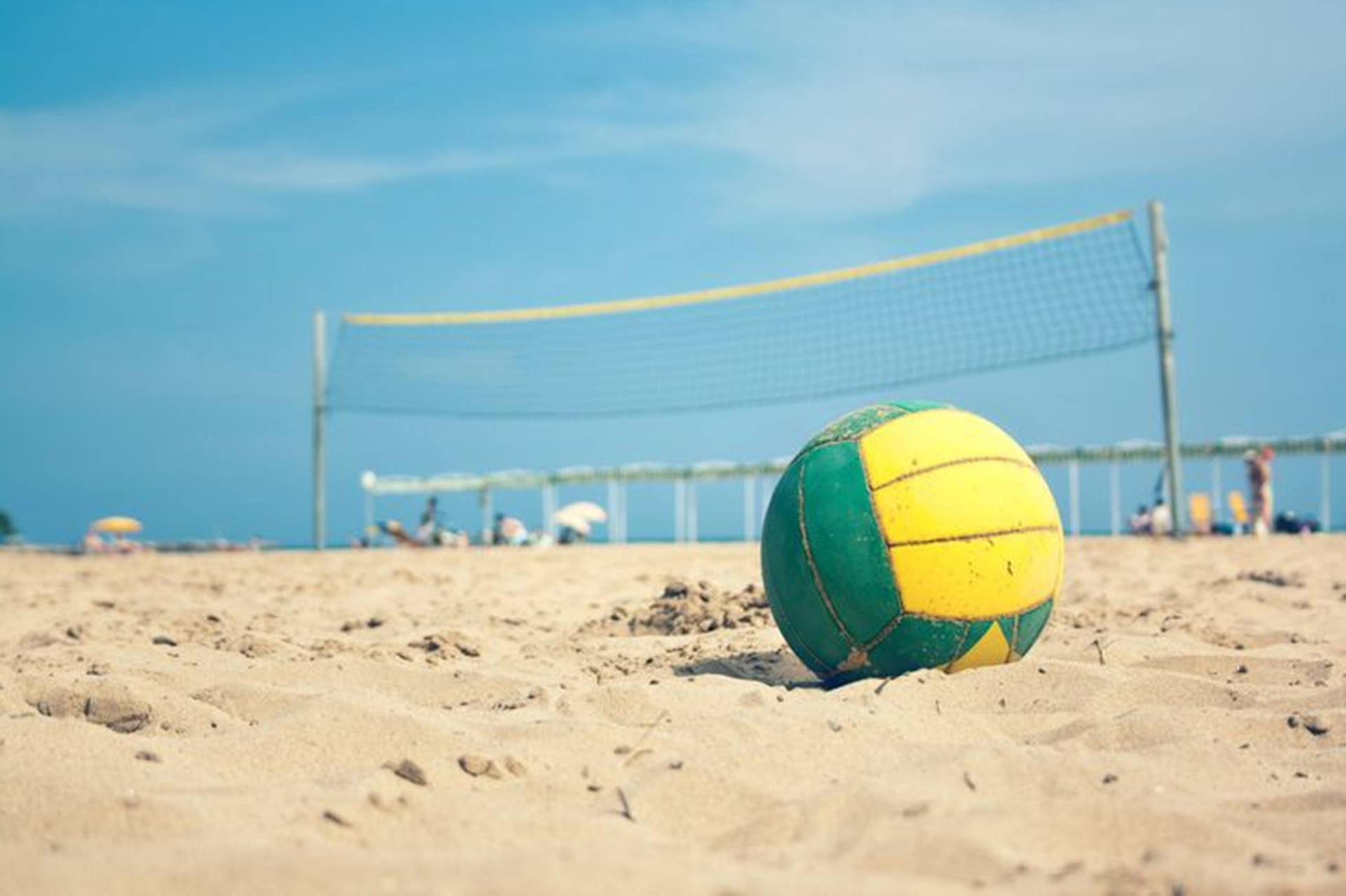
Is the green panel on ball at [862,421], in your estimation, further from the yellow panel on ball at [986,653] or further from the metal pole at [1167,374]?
the metal pole at [1167,374]

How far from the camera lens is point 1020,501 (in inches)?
149

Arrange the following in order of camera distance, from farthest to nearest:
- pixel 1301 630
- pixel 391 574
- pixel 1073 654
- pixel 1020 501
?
pixel 391 574
pixel 1301 630
pixel 1073 654
pixel 1020 501

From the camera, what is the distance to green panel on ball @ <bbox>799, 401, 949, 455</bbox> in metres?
3.90

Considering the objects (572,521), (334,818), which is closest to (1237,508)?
(572,521)

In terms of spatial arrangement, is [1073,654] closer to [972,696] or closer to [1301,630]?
[972,696]

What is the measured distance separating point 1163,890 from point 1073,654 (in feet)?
8.16

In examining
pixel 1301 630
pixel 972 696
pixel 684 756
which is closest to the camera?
pixel 684 756

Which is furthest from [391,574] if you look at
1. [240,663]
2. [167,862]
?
[167,862]

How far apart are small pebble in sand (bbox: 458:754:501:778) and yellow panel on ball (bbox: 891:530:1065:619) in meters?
1.37

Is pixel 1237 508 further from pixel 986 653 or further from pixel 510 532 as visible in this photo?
pixel 986 653

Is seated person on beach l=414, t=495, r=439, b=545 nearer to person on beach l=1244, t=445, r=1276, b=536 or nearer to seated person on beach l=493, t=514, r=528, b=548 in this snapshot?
seated person on beach l=493, t=514, r=528, b=548

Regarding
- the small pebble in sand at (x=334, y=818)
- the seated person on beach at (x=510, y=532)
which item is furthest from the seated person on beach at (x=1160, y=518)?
the small pebble in sand at (x=334, y=818)

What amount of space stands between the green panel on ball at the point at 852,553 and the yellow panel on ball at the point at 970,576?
5cm

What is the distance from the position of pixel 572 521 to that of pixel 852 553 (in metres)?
19.8
